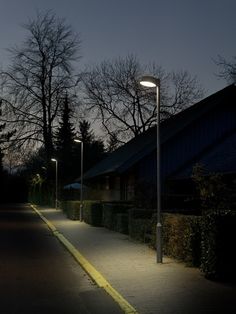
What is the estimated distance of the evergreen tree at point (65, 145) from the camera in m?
71.5

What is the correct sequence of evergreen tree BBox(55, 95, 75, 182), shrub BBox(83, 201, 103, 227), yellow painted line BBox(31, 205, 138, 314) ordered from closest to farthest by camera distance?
yellow painted line BBox(31, 205, 138, 314) → shrub BBox(83, 201, 103, 227) → evergreen tree BBox(55, 95, 75, 182)

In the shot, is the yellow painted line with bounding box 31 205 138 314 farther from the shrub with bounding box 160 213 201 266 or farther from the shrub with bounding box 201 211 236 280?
the shrub with bounding box 160 213 201 266

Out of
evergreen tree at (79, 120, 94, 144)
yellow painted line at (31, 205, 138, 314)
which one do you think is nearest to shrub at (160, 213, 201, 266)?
yellow painted line at (31, 205, 138, 314)

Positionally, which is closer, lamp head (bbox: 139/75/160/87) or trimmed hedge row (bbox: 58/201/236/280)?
trimmed hedge row (bbox: 58/201/236/280)

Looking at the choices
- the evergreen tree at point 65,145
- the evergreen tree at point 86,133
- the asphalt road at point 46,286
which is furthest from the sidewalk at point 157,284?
the evergreen tree at point 86,133

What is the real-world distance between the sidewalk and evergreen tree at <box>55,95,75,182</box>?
175ft

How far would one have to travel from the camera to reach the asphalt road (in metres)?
9.55

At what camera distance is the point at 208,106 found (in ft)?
110

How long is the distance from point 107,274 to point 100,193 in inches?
1412

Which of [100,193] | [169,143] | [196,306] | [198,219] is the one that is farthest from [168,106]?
[196,306]

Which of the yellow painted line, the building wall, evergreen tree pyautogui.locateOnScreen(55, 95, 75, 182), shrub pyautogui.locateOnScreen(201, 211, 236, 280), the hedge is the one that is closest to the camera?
the yellow painted line

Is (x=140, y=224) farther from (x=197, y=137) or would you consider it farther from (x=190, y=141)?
(x=197, y=137)

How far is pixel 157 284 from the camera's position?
37.3 feet

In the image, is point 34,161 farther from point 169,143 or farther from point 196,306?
point 196,306
